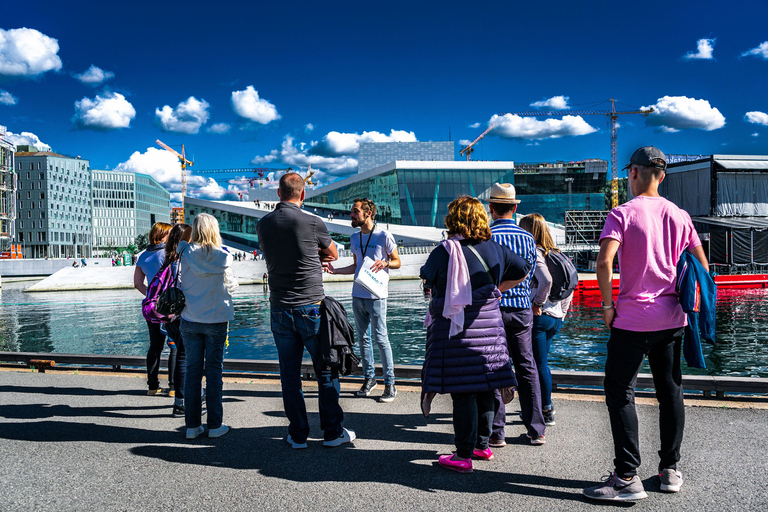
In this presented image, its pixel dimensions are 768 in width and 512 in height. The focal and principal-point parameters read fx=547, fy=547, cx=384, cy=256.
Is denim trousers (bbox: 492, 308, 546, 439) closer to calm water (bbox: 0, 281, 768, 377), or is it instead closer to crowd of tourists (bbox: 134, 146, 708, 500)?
crowd of tourists (bbox: 134, 146, 708, 500)

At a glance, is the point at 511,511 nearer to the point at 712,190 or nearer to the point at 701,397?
the point at 701,397

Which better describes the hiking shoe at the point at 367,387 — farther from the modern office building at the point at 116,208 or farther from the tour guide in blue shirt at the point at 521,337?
the modern office building at the point at 116,208

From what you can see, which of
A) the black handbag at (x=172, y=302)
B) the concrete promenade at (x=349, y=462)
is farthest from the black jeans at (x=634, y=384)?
the black handbag at (x=172, y=302)

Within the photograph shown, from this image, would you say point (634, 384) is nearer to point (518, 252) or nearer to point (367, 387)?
point (518, 252)

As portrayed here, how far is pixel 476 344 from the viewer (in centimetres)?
313

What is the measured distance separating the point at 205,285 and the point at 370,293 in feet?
5.12

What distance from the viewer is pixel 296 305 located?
370 centimetres

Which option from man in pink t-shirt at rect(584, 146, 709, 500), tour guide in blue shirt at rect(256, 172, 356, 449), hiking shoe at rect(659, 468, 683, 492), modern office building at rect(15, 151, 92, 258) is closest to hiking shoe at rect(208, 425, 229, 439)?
tour guide in blue shirt at rect(256, 172, 356, 449)

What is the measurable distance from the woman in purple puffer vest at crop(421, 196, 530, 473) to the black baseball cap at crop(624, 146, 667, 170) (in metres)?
0.89

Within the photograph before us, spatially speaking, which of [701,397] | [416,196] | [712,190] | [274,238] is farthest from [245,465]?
[416,196]

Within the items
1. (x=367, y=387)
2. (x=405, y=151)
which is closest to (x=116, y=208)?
(x=405, y=151)

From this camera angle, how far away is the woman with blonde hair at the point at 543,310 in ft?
13.0

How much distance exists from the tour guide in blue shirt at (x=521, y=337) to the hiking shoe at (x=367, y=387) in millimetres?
1762

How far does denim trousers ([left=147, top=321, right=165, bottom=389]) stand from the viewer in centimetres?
517
